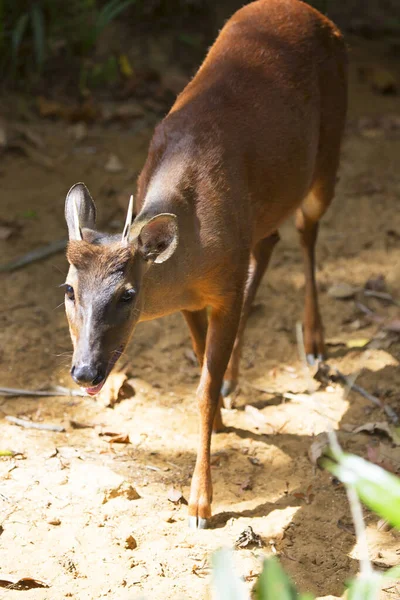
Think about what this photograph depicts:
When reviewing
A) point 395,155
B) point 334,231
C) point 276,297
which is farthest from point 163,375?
point 395,155

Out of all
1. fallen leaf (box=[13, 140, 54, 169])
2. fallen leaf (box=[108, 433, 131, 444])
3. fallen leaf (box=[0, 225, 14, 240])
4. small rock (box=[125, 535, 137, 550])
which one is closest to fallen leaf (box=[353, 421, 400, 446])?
fallen leaf (box=[108, 433, 131, 444])

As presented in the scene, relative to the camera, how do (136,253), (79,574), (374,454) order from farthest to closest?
(374,454) → (136,253) → (79,574)

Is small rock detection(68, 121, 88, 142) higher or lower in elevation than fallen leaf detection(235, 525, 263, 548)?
lower

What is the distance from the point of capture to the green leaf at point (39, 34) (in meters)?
7.63

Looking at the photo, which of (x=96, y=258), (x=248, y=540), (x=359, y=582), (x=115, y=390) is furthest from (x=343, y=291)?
(x=359, y=582)

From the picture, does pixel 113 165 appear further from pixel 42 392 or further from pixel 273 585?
pixel 273 585

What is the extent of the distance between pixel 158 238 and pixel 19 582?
5.45ft

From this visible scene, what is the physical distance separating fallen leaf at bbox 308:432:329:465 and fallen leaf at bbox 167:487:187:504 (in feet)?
2.73

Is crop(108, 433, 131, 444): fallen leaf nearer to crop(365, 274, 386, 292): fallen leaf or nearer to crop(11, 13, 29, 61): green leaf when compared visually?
crop(365, 274, 386, 292): fallen leaf

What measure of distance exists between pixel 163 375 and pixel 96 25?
388 cm

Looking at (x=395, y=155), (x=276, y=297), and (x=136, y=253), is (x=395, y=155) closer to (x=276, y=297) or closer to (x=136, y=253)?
(x=276, y=297)

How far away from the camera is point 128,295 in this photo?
390cm

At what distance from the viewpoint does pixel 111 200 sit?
7.12 m

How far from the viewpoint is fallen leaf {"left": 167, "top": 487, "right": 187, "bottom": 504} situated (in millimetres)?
4488
